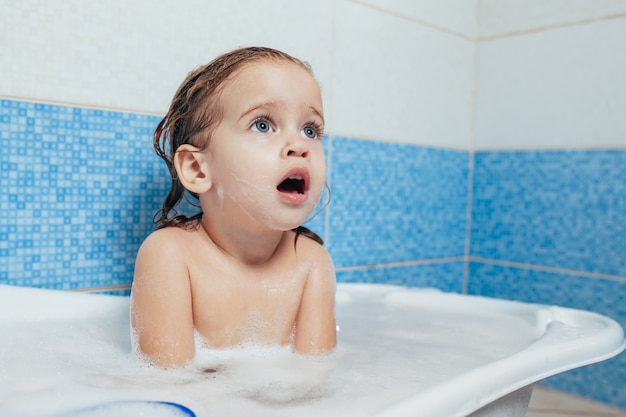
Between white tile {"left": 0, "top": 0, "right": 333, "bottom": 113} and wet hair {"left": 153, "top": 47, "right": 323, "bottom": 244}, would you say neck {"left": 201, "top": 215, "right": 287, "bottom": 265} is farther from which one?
white tile {"left": 0, "top": 0, "right": 333, "bottom": 113}

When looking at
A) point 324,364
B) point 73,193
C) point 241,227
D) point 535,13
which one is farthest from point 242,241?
point 535,13

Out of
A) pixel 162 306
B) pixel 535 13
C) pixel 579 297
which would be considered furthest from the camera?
pixel 535 13

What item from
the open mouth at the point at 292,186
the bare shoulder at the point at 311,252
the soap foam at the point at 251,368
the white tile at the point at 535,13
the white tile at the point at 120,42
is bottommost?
the soap foam at the point at 251,368

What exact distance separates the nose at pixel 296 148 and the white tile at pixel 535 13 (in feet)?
3.85

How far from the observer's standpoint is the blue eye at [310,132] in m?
1.00

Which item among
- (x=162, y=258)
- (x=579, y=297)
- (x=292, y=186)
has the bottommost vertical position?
(x=579, y=297)

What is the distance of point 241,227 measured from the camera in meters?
1.01

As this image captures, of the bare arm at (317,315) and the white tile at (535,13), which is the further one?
the white tile at (535,13)

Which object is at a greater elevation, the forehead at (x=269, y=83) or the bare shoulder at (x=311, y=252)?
the forehead at (x=269, y=83)

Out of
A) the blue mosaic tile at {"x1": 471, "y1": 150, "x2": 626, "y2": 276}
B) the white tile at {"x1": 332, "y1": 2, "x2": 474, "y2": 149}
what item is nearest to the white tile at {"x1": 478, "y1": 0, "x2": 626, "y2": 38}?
the white tile at {"x1": 332, "y1": 2, "x2": 474, "y2": 149}

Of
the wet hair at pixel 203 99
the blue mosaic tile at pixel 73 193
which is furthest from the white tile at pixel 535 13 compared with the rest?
the blue mosaic tile at pixel 73 193

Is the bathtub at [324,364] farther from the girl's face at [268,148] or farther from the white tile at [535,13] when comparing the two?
the white tile at [535,13]

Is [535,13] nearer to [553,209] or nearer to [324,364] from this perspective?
[553,209]

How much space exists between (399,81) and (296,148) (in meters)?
0.93
